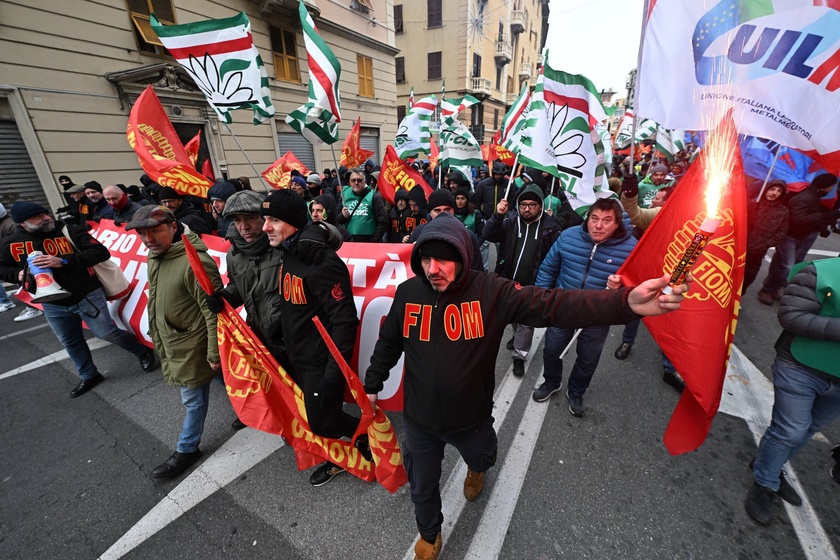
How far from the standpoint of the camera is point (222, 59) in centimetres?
461

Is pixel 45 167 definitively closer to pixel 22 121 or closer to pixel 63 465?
pixel 22 121

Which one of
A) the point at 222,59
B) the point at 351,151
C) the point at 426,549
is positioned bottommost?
the point at 426,549

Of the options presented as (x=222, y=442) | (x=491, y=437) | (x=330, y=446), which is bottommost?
(x=222, y=442)

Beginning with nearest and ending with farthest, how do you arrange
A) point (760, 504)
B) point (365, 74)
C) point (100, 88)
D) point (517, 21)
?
point (760, 504), point (100, 88), point (365, 74), point (517, 21)

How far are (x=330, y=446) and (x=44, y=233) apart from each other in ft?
11.5

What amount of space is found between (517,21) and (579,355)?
46.7m

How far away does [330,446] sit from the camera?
2.59 m

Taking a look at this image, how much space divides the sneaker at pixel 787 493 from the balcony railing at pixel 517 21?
46915mm

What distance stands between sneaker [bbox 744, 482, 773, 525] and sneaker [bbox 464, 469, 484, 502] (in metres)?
1.82

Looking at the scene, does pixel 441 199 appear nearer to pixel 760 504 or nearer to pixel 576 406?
pixel 576 406

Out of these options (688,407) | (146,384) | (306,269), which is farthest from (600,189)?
(146,384)

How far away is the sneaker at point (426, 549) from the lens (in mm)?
2045

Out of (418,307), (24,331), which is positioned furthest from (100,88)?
(418,307)

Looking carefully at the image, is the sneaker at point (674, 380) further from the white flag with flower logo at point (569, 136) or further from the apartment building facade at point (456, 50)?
the apartment building facade at point (456, 50)
